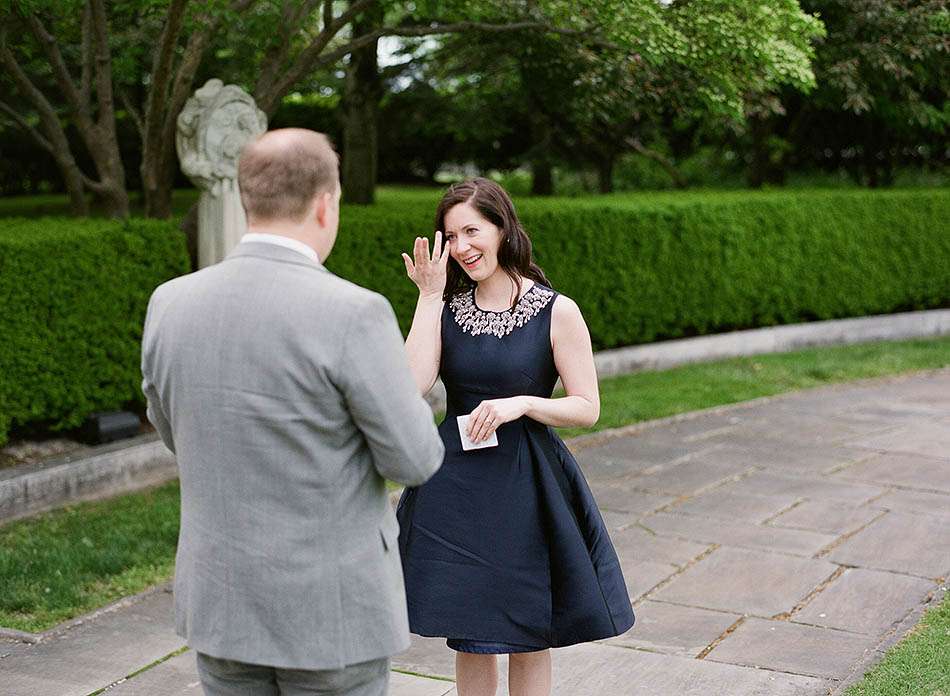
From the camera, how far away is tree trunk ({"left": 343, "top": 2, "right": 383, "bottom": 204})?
43.5ft

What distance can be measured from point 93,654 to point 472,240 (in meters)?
2.34

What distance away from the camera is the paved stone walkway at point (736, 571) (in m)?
4.59

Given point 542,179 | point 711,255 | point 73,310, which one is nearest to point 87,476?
point 73,310

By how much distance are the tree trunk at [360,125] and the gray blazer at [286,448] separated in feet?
35.9

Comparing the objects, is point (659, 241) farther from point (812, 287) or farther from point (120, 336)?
point (120, 336)

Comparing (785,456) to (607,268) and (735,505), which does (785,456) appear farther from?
(607,268)

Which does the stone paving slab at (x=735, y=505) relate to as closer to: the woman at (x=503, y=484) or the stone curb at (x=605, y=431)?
the stone curb at (x=605, y=431)

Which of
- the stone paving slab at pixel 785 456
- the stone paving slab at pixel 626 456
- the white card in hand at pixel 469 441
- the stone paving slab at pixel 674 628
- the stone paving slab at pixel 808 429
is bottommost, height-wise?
the stone paving slab at pixel 808 429

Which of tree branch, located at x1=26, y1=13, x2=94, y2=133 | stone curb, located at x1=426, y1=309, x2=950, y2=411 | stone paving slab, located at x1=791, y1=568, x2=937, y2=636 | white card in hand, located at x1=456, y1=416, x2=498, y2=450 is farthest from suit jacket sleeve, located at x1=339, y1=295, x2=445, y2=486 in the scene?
stone curb, located at x1=426, y1=309, x2=950, y2=411

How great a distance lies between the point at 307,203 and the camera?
2.39 metres

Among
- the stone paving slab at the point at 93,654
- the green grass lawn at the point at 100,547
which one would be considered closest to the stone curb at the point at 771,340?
the green grass lawn at the point at 100,547

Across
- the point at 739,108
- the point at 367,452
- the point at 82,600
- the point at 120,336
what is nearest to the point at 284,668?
the point at 367,452

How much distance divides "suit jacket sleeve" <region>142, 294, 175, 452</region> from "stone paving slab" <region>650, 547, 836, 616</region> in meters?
3.24

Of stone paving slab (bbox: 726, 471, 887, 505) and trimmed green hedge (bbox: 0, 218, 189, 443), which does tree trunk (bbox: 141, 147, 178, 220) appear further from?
stone paving slab (bbox: 726, 471, 887, 505)
